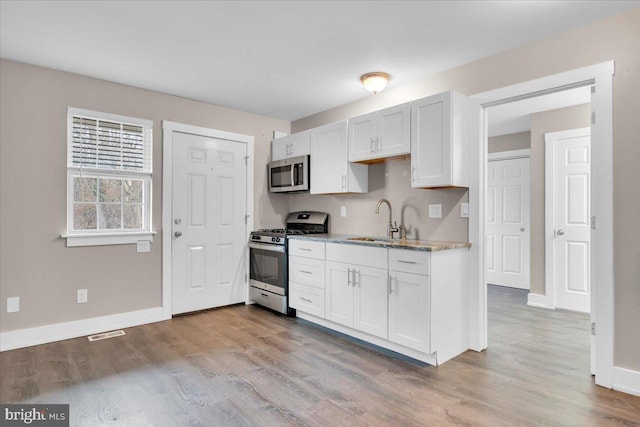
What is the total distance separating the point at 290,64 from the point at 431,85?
1.32 meters

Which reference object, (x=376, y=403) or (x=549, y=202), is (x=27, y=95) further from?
(x=549, y=202)

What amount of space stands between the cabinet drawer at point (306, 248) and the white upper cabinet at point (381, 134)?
3.12 ft

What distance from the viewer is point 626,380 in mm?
2270

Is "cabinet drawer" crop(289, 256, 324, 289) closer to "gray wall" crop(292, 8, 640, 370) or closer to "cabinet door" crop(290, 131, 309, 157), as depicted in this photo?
"cabinet door" crop(290, 131, 309, 157)

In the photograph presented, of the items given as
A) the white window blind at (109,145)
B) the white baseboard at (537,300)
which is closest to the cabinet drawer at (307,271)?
the white window blind at (109,145)

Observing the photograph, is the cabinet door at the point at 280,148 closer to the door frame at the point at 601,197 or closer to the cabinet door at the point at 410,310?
the cabinet door at the point at 410,310

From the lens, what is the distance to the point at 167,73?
334cm

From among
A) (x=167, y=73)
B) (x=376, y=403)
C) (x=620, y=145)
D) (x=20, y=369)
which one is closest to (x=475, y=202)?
(x=620, y=145)

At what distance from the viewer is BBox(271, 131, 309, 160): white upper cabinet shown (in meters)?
4.32

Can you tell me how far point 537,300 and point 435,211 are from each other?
234 cm

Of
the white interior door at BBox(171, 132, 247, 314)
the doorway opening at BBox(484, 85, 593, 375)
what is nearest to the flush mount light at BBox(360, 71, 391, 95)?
the doorway opening at BBox(484, 85, 593, 375)

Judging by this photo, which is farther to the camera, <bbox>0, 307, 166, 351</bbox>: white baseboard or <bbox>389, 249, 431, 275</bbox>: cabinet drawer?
<bbox>0, 307, 166, 351</bbox>: white baseboard

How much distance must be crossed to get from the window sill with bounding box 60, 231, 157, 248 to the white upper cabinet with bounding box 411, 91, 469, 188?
2753mm

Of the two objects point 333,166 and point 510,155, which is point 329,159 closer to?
point 333,166
